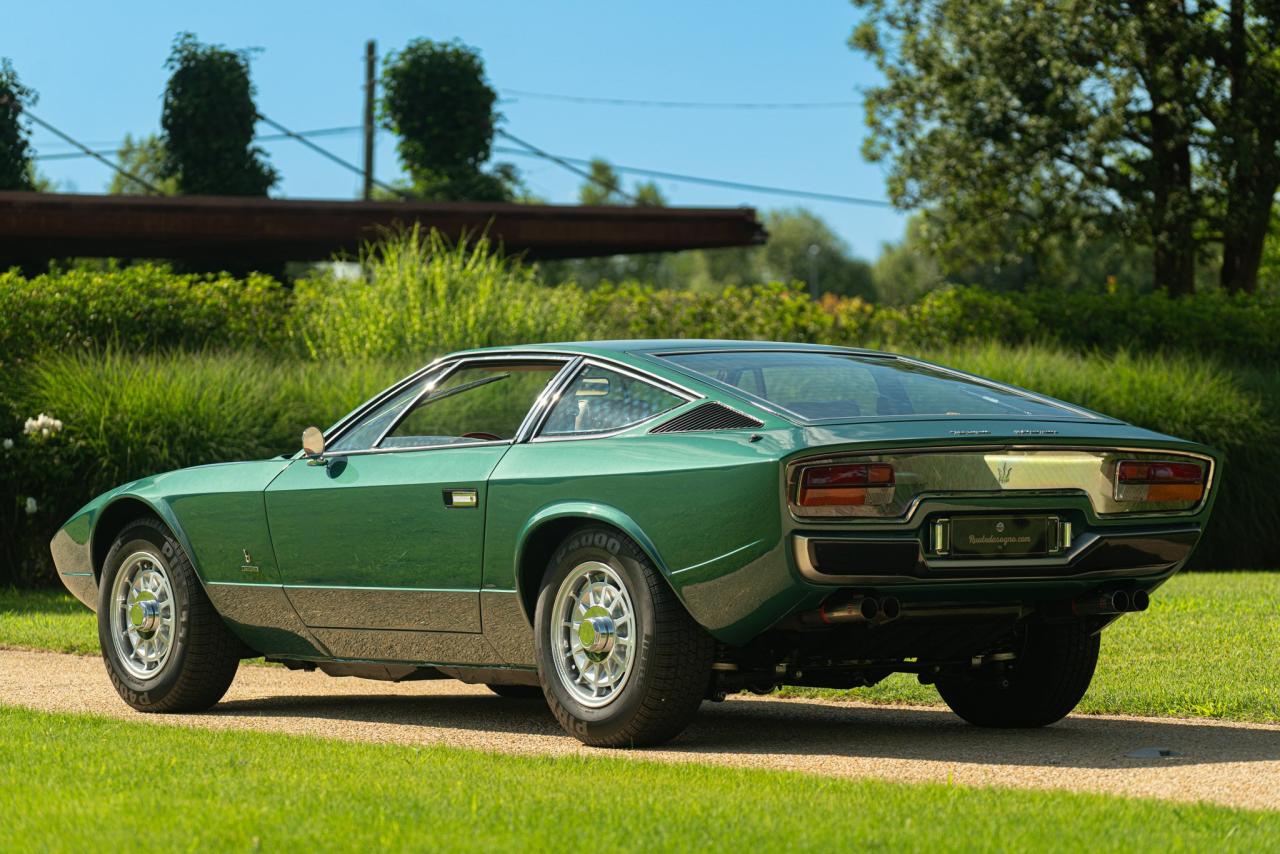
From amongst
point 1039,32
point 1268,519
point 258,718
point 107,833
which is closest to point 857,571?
point 107,833

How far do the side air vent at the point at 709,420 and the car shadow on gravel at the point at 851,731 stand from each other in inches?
44.0

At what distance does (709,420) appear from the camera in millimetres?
6383

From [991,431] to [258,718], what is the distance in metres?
3.41

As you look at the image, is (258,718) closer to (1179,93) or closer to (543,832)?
(543,832)

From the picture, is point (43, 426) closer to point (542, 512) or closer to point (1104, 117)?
point (542, 512)

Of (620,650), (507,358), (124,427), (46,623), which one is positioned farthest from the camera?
(124,427)

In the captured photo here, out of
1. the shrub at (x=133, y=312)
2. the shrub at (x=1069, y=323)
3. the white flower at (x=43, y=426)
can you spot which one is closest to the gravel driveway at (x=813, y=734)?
the white flower at (x=43, y=426)

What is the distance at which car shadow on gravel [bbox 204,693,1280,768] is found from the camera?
659cm

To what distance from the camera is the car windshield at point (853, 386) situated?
6473 mm

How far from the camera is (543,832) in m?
4.72

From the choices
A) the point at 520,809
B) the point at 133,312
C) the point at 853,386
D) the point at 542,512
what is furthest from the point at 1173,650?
the point at 133,312

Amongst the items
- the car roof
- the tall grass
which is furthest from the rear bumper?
the tall grass

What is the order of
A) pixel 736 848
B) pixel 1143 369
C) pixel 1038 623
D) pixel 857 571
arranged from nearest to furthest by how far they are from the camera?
pixel 736 848
pixel 857 571
pixel 1038 623
pixel 1143 369

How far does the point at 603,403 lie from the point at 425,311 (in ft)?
40.1
